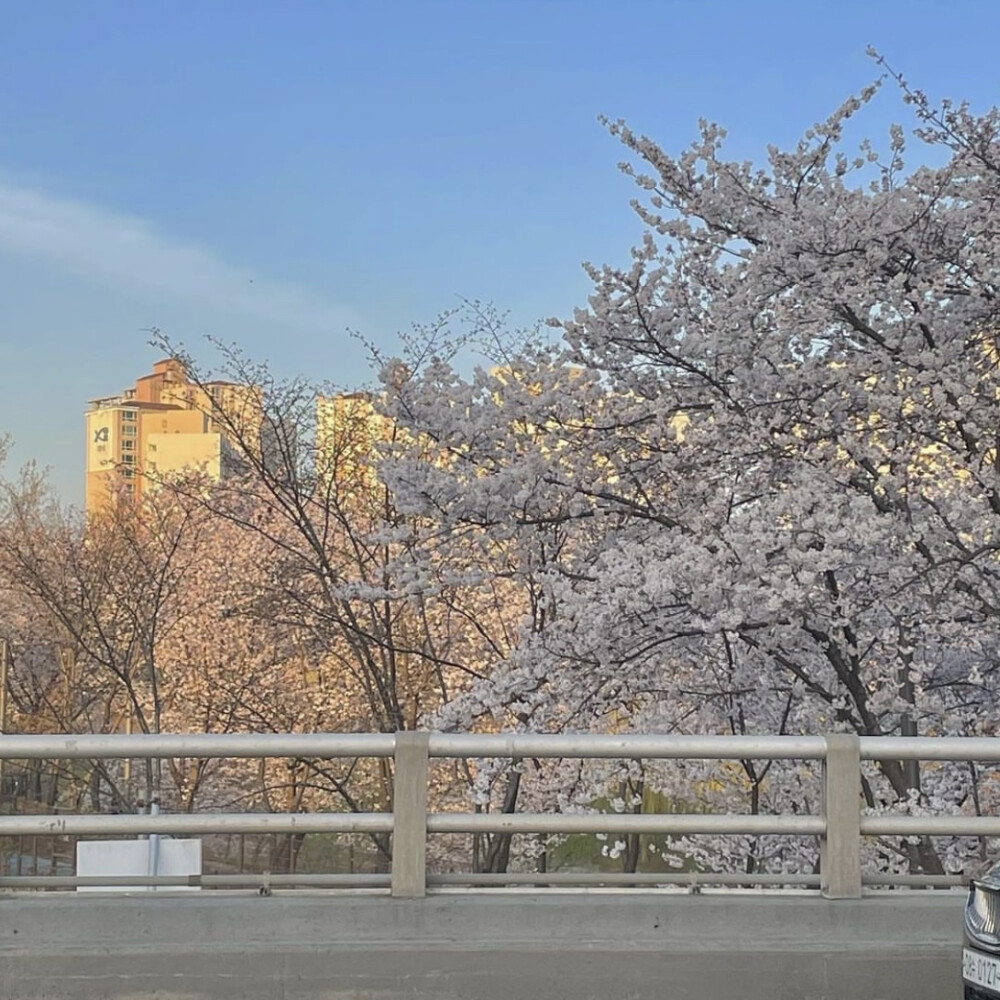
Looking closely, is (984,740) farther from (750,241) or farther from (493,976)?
(750,241)

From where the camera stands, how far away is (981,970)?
158 inches

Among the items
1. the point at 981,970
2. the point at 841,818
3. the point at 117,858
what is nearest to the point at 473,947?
the point at 841,818

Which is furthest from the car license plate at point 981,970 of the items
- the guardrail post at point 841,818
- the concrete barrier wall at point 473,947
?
the guardrail post at point 841,818

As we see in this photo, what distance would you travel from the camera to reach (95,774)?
21125mm

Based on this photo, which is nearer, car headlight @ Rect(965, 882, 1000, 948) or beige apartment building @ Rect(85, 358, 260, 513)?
car headlight @ Rect(965, 882, 1000, 948)

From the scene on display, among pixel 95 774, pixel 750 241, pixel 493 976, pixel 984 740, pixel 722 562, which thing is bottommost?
pixel 95 774

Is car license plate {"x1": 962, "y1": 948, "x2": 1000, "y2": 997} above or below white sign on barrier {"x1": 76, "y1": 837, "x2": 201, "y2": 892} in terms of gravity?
above

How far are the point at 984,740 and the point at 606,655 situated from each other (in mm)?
5888

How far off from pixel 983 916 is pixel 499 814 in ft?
6.65

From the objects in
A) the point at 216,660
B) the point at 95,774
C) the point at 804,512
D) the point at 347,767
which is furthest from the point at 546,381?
the point at 216,660

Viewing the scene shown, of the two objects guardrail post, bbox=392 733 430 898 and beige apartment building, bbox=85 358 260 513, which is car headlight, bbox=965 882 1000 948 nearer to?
guardrail post, bbox=392 733 430 898

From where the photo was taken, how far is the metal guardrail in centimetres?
522

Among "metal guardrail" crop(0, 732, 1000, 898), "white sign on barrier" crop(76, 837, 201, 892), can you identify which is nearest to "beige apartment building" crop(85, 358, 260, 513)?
"white sign on barrier" crop(76, 837, 201, 892)

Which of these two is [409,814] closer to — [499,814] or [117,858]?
[499,814]
